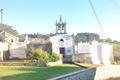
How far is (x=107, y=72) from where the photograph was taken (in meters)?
28.1

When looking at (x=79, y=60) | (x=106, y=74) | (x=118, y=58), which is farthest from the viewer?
(x=118, y=58)

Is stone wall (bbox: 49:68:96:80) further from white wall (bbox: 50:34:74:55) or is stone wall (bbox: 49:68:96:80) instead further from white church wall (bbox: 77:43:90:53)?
white wall (bbox: 50:34:74:55)

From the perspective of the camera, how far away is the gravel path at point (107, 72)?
26.1 metres

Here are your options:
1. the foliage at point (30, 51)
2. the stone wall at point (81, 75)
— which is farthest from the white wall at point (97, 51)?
the stone wall at point (81, 75)

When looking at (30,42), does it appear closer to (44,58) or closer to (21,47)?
(21,47)

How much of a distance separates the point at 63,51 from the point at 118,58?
434 inches

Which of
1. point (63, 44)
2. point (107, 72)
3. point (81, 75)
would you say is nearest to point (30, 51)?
point (63, 44)

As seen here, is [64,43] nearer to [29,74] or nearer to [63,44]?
[63,44]

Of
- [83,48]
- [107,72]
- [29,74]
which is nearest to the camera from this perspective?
[29,74]

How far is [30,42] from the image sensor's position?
55.8 m

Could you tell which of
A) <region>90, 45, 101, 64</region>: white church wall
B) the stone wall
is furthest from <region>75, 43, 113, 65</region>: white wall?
the stone wall

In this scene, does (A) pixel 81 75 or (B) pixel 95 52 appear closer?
(A) pixel 81 75

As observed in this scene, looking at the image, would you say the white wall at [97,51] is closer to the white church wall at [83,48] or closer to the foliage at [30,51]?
the white church wall at [83,48]

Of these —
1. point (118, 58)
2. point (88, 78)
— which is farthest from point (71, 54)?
point (88, 78)
